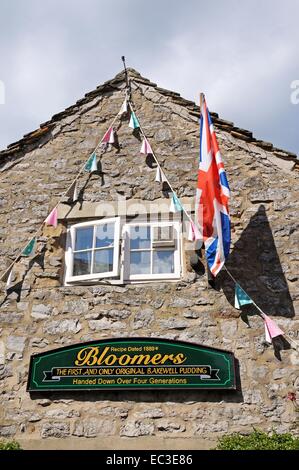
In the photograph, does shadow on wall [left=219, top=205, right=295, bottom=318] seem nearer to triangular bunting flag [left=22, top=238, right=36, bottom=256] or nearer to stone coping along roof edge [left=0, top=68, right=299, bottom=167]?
stone coping along roof edge [left=0, top=68, right=299, bottom=167]

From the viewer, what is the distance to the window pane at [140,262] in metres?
6.66

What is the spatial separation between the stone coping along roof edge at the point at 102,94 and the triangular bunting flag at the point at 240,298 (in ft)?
7.37

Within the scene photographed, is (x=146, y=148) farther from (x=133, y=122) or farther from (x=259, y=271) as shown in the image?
(x=259, y=271)

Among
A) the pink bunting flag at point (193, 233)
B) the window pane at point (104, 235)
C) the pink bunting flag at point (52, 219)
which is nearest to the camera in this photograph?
the pink bunting flag at point (193, 233)

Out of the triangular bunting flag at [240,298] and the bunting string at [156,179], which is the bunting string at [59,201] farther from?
the triangular bunting flag at [240,298]

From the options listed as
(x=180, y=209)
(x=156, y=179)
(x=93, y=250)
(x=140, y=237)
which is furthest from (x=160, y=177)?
(x=93, y=250)

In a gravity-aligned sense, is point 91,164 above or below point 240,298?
above

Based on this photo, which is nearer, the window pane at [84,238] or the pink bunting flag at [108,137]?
the window pane at [84,238]

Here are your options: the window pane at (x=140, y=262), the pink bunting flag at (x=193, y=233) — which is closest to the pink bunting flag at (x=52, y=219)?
the window pane at (x=140, y=262)

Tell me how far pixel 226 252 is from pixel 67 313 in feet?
7.38

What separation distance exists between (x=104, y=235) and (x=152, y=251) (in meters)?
0.75

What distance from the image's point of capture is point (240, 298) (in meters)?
6.09

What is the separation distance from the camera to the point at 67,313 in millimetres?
6391

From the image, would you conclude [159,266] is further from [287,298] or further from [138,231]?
[287,298]
